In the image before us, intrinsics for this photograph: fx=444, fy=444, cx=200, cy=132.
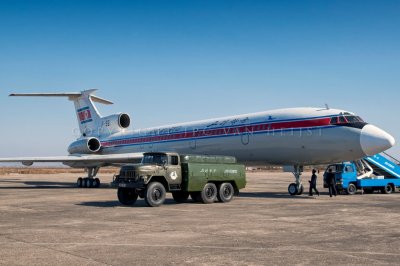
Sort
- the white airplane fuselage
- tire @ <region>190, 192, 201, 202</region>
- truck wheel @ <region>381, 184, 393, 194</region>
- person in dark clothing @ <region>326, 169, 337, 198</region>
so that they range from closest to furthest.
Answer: tire @ <region>190, 192, 201, 202</region>
the white airplane fuselage
person in dark clothing @ <region>326, 169, 337, 198</region>
truck wheel @ <region>381, 184, 393, 194</region>

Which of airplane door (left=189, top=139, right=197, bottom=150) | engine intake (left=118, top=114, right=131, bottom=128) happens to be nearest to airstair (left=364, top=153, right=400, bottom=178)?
airplane door (left=189, top=139, right=197, bottom=150)

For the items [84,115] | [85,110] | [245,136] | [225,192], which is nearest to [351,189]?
[245,136]

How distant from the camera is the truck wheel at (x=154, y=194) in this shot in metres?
15.8

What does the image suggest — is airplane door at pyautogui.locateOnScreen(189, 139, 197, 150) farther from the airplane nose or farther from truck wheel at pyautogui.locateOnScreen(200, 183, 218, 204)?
the airplane nose

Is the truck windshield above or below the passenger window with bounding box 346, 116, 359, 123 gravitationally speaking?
below

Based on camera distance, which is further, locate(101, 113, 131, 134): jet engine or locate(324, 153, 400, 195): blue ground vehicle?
locate(101, 113, 131, 134): jet engine

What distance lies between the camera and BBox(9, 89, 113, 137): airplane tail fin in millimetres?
37344

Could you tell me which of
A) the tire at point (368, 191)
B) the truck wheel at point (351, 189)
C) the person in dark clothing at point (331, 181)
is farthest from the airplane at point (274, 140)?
the tire at point (368, 191)

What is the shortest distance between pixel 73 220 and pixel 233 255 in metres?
5.98

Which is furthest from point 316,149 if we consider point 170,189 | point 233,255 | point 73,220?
point 233,255

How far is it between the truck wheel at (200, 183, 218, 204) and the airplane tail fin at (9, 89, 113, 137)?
21238 mm

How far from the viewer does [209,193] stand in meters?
17.7

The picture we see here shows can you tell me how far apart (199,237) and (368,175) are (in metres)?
18.1

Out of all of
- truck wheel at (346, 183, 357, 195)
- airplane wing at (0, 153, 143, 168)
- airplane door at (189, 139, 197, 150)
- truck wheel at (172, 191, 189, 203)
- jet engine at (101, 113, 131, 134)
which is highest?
jet engine at (101, 113, 131, 134)
